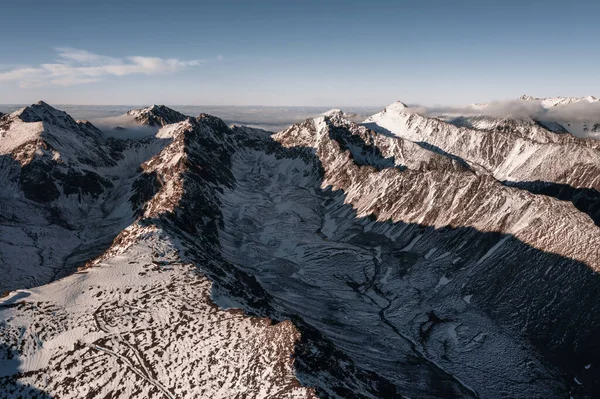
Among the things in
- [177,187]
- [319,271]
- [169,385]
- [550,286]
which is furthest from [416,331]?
[177,187]

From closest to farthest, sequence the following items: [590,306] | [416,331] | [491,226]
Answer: [590,306] → [416,331] → [491,226]

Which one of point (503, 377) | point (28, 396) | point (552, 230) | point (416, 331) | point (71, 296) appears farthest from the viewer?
point (552, 230)

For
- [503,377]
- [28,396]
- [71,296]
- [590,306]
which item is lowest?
[503,377]

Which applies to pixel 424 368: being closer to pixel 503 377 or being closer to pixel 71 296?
pixel 503 377

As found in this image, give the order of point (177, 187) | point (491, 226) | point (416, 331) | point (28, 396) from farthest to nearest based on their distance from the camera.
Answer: point (177, 187) → point (491, 226) → point (416, 331) → point (28, 396)

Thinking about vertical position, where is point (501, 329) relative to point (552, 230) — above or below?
below

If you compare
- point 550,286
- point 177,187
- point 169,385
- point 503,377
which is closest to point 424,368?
point 503,377

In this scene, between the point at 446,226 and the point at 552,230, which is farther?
the point at 446,226

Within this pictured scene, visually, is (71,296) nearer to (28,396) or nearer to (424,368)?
(28,396)

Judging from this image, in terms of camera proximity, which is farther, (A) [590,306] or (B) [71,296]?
(A) [590,306]
